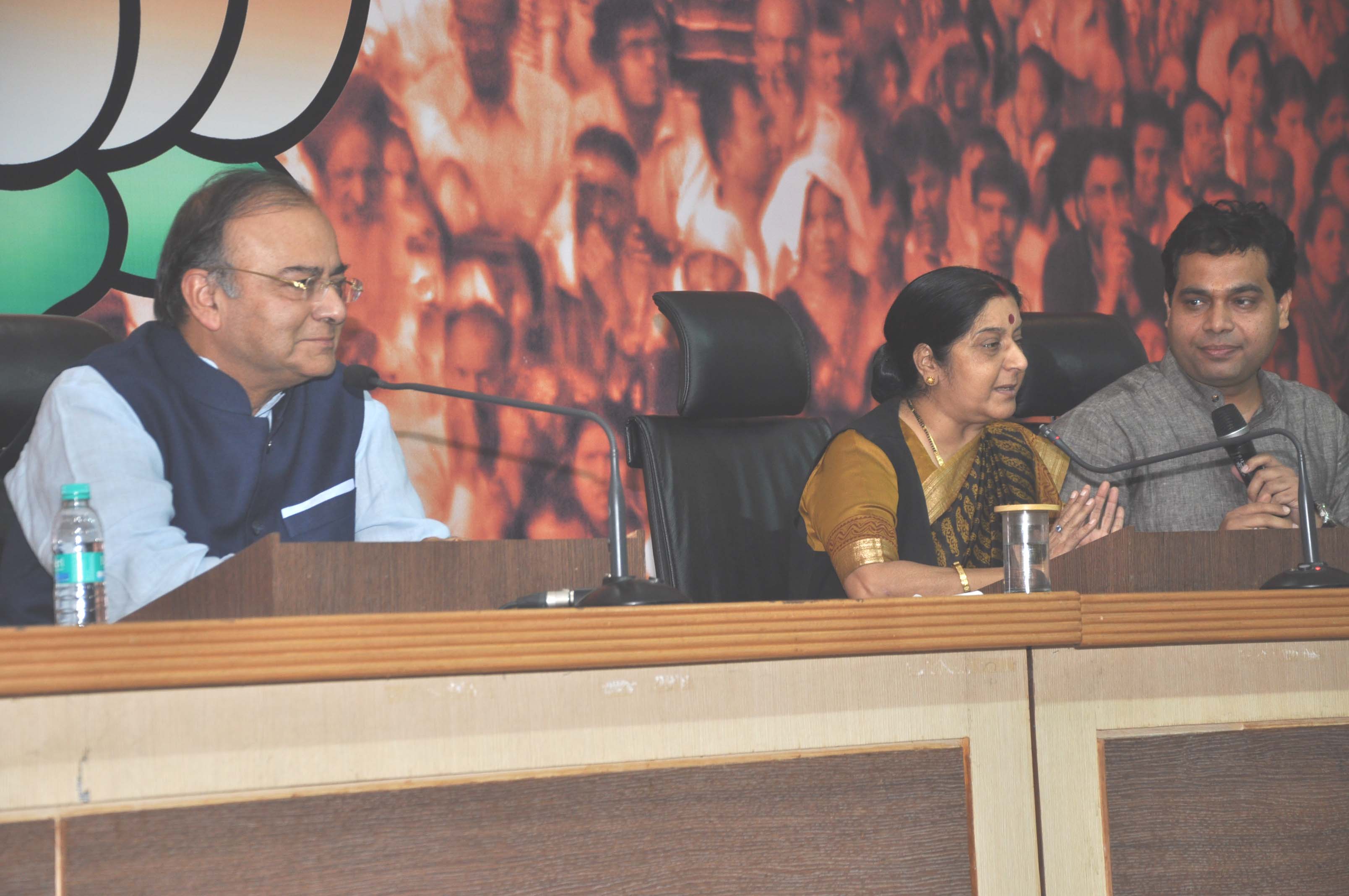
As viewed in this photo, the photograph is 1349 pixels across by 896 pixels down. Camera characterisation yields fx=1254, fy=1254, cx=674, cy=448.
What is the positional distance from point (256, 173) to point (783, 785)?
130 centimetres

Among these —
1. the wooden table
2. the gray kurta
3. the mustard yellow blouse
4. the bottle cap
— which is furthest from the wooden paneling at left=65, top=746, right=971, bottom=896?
the gray kurta

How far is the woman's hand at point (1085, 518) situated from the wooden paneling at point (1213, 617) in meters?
0.75

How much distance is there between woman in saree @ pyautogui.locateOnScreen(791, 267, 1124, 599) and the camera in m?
2.16

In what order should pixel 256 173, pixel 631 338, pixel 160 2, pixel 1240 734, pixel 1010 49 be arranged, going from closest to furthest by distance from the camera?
1. pixel 1240 734
2. pixel 256 173
3. pixel 160 2
4. pixel 631 338
5. pixel 1010 49

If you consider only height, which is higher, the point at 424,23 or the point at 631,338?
the point at 424,23

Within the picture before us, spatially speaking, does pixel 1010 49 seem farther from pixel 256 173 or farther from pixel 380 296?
pixel 256 173

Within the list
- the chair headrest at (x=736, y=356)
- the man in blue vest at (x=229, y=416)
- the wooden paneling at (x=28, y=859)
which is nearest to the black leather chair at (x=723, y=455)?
the chair headrest at (x=736, y=356)

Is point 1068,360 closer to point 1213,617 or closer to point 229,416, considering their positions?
point 1213,617

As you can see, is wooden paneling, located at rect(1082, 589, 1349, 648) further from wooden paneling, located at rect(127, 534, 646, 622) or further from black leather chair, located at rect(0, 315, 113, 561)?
black leather chair, located at rect(0, 315, 113, 561)

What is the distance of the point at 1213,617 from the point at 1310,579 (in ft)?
1.03

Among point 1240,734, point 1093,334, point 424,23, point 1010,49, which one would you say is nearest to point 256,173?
point 424,23

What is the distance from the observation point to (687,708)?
947 millimetres

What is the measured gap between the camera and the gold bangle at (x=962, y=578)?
77.3 inches

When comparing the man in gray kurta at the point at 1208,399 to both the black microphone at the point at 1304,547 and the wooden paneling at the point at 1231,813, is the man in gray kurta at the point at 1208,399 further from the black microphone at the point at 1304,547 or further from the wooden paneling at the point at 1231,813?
the wooden paneling at the point at 1231,813
